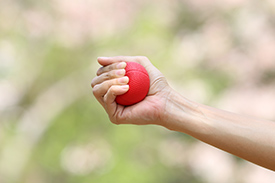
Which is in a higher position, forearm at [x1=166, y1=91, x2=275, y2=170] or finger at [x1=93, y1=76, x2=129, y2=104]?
finger at [x1=93, y1=76, x2=129, y2=104]

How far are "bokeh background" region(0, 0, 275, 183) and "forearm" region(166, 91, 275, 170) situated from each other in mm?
2603

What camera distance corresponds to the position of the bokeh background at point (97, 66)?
4078 millimetres

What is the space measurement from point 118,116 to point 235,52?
11.0 feet

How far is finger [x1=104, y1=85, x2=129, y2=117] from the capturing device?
4.48ft

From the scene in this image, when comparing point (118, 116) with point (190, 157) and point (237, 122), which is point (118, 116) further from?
point (190, 157)

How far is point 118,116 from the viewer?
4.74ft

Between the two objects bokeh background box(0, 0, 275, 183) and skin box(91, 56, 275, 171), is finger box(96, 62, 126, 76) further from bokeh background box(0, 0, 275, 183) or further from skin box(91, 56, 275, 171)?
bokeh background box(0, 0, 275, 183)

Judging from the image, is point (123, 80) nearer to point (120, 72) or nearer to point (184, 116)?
point (120, 72)

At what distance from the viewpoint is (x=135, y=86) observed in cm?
141

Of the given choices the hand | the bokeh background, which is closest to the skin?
the hand

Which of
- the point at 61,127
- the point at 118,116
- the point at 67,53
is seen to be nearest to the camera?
the point at 118,116

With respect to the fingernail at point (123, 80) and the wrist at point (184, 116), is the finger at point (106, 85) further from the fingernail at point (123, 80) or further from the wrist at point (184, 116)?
the wrist at point (184, 116)

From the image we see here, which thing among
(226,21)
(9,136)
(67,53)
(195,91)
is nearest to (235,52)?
(226,21)

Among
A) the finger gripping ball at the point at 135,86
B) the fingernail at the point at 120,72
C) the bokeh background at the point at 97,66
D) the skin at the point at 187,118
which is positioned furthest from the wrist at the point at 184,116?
the bokeh background at the point at 97,66
